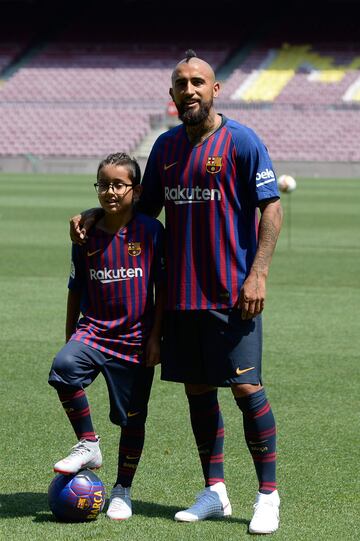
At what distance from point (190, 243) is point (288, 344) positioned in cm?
496

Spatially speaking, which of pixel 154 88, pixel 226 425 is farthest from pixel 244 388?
pixel 154 88

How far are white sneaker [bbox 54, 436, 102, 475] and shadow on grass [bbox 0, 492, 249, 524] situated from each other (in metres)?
0.27

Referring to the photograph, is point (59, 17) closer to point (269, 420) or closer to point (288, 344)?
point (288, 344)

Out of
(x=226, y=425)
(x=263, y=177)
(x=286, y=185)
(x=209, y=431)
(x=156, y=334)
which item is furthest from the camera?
(x=286, y=185)

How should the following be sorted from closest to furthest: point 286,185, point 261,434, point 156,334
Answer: point 261,434 → point 156,334 → point 286,185

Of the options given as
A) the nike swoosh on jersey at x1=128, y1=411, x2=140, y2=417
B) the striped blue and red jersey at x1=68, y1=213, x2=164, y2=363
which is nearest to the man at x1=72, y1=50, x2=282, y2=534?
the striped blue and red jersey at x1=68, y1=213, x2=164, y2=363

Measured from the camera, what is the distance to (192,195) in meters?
4.95

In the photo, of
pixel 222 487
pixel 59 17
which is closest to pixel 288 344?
pixel 222 487

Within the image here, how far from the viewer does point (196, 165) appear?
494 centimetres

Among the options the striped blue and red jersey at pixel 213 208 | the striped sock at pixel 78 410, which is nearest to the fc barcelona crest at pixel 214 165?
the striped blue and red jersey at pixel 213 208

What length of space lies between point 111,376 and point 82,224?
0.71 m

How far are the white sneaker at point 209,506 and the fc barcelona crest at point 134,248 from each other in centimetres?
114

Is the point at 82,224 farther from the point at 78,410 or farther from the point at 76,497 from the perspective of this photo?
the point at 76,497

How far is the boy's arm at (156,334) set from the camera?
5.09 metres
